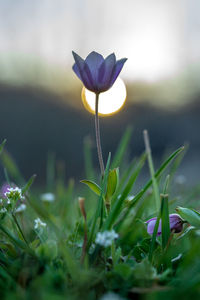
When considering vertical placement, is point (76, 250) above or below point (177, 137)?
below

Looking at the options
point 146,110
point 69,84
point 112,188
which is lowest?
point 112,188

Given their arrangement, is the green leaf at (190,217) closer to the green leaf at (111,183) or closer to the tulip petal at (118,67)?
the green leaf at (111,183)

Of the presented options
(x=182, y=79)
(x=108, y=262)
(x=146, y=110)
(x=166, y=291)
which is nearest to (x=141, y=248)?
(x=108, y=262)

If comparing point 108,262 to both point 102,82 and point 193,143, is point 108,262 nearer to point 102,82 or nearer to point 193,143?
point 102,82

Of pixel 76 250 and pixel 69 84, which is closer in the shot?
pixel 76 250

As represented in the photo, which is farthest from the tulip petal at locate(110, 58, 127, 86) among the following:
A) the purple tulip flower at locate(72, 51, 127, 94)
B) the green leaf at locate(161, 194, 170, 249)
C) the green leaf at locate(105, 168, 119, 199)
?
the green leaf at locate(161, 194, 170, 249)

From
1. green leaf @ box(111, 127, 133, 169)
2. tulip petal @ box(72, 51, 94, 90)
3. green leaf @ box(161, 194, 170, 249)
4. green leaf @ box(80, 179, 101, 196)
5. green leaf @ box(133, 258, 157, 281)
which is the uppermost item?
tulip petal @ box(72, 51, 94, 90)

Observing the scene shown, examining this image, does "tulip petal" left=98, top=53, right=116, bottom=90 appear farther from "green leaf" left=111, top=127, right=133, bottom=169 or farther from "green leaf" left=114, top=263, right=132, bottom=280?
"green leaf" left=114, top=263, right=132, bottom=280

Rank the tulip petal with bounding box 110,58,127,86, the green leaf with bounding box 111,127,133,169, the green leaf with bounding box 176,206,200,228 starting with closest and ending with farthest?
1. the green leaf with bounding box 176,206,200,228
2. the tulip petal with bounding box 110,58,127,86
3. the green leaf with bounding box 111,127,133,169

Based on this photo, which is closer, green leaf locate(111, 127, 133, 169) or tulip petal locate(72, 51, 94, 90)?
tulip petal locate(72, 51, 94, 90)
